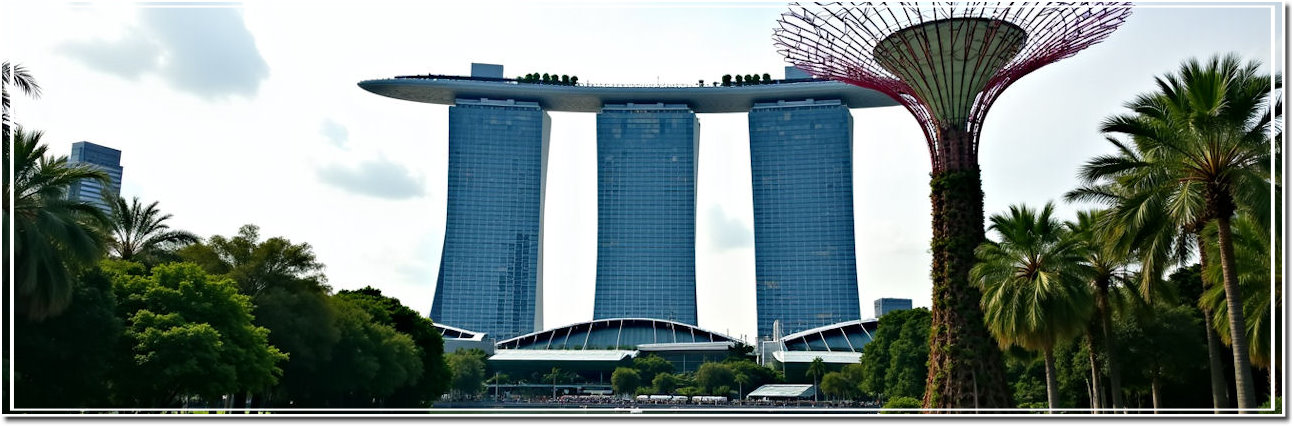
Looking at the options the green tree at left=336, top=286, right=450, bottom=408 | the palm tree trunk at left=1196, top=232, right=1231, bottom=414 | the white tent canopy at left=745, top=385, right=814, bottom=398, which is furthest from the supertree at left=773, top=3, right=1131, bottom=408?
the white tent canopy at left=745, top=385, right=814, bottom=398

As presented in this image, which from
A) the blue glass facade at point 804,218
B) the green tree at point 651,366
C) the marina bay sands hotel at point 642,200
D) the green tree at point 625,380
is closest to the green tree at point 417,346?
the green tree at point 625,380

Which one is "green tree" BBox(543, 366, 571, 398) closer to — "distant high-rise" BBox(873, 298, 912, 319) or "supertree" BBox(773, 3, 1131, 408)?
"distant high-rise" BBox(873, 298, 912, 319)

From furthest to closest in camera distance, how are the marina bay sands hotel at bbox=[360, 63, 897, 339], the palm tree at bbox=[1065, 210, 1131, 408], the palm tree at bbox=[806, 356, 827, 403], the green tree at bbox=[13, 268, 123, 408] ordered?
Answer: the marina bay sands hotel at bbox=[360, 63, 897, 339] → the palm tree at bbox=[806, 356, 827, 403] → the palm tree at bbox=[1065, 210, 1131, 408] → the green tree at bbox=[13, 268, 123, 408]

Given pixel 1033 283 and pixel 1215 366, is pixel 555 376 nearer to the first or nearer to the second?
pixel 1033 283

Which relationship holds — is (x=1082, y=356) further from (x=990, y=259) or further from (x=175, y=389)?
(x=175, y=389)

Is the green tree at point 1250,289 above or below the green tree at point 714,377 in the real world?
above

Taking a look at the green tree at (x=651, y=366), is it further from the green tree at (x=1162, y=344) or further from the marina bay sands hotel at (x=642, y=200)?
the green tree at (x=1162, y=344)
